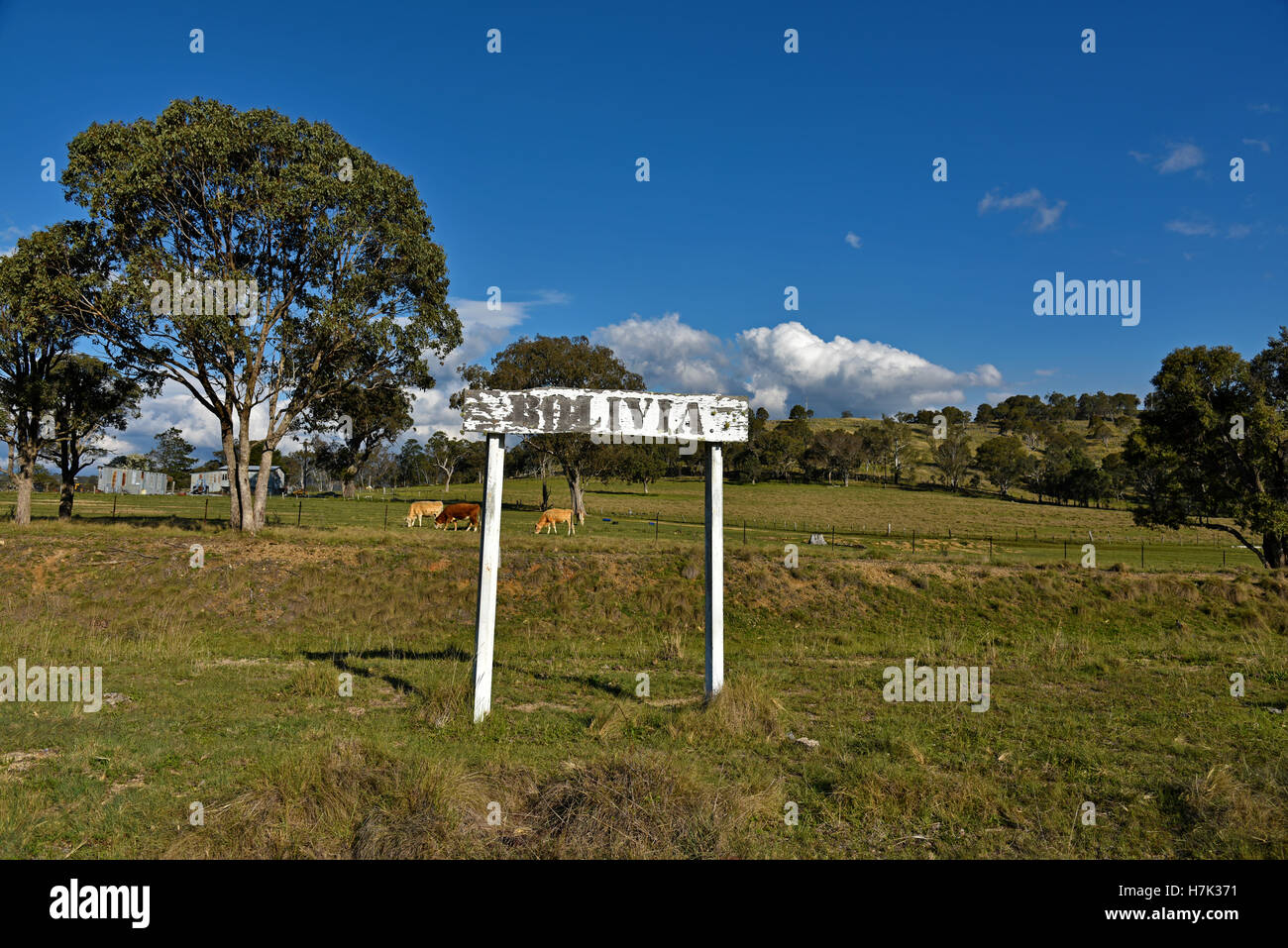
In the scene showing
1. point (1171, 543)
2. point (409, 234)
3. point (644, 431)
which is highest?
point (409, 234)

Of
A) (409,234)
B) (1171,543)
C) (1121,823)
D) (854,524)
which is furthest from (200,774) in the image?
(1171,543)

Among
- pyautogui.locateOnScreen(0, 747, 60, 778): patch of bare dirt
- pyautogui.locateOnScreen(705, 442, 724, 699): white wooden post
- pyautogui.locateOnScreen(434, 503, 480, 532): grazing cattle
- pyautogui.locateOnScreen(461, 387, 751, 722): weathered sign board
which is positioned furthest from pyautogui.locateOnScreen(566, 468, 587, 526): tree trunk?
pyautogui.locateOnScreen(0, 747, 60, 778): patch of bare dirt

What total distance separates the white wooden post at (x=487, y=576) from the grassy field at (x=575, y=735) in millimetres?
387

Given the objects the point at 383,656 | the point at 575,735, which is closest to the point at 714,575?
the point at 575,735

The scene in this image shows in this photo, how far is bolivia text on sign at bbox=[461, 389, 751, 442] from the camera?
8797 mm

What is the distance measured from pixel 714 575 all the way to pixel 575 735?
2.98 metres

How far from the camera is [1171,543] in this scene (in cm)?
4906

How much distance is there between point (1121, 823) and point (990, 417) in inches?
7629

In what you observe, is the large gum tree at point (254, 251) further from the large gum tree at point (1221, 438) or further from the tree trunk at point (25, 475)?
the large gum tree at point (1221, 438)

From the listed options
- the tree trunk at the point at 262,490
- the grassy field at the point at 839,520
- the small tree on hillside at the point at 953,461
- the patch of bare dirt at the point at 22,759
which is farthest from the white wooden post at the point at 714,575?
the small tree on hillside at the point at 953,461

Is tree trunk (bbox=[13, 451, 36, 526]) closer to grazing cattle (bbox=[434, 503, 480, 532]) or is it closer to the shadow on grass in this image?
grazing cattle (bbox=[434, 503, 480, 532])

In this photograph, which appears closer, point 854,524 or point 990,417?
point 854,524
